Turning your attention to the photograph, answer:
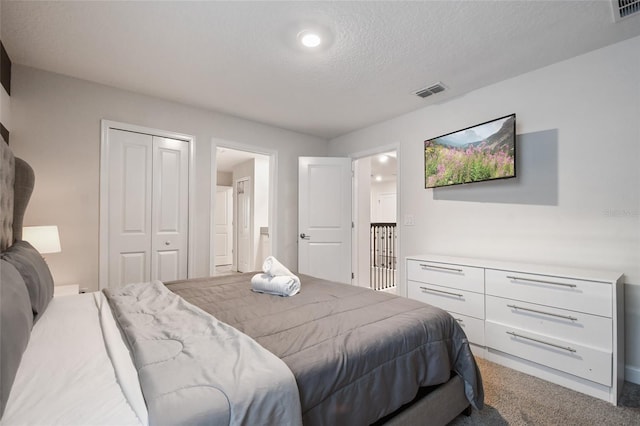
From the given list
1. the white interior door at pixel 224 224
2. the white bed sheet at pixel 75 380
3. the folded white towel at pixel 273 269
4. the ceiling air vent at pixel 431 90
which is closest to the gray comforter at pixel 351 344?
the folded white towel at pixel 273 269

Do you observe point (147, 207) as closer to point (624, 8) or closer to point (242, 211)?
point (242, 211)

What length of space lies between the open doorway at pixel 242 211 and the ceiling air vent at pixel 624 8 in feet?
14.2

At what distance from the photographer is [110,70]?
2623mm

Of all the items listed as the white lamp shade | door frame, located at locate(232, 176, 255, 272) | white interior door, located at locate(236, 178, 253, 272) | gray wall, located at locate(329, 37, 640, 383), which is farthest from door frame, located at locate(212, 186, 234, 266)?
gray wall, located at locate(329, 37, 640, 383)

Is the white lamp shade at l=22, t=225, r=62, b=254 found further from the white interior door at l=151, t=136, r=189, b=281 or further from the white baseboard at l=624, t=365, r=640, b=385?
the white baseboard at l=624, t=365, r=640, b=385

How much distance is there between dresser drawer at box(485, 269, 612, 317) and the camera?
74.9 inches

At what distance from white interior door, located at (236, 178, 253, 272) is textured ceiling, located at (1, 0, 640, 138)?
3298 millimetres

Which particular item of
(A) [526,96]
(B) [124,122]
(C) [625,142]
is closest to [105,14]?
(B) [124,122]

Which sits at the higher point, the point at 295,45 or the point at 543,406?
the point at 295,45

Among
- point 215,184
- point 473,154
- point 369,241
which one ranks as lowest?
point 369,241

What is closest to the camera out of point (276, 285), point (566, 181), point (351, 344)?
point (351, 344)

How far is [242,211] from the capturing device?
6531 millimetres

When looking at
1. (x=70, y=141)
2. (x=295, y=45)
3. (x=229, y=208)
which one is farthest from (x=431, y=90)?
(x=229, y=208)

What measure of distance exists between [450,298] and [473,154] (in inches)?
54.5
